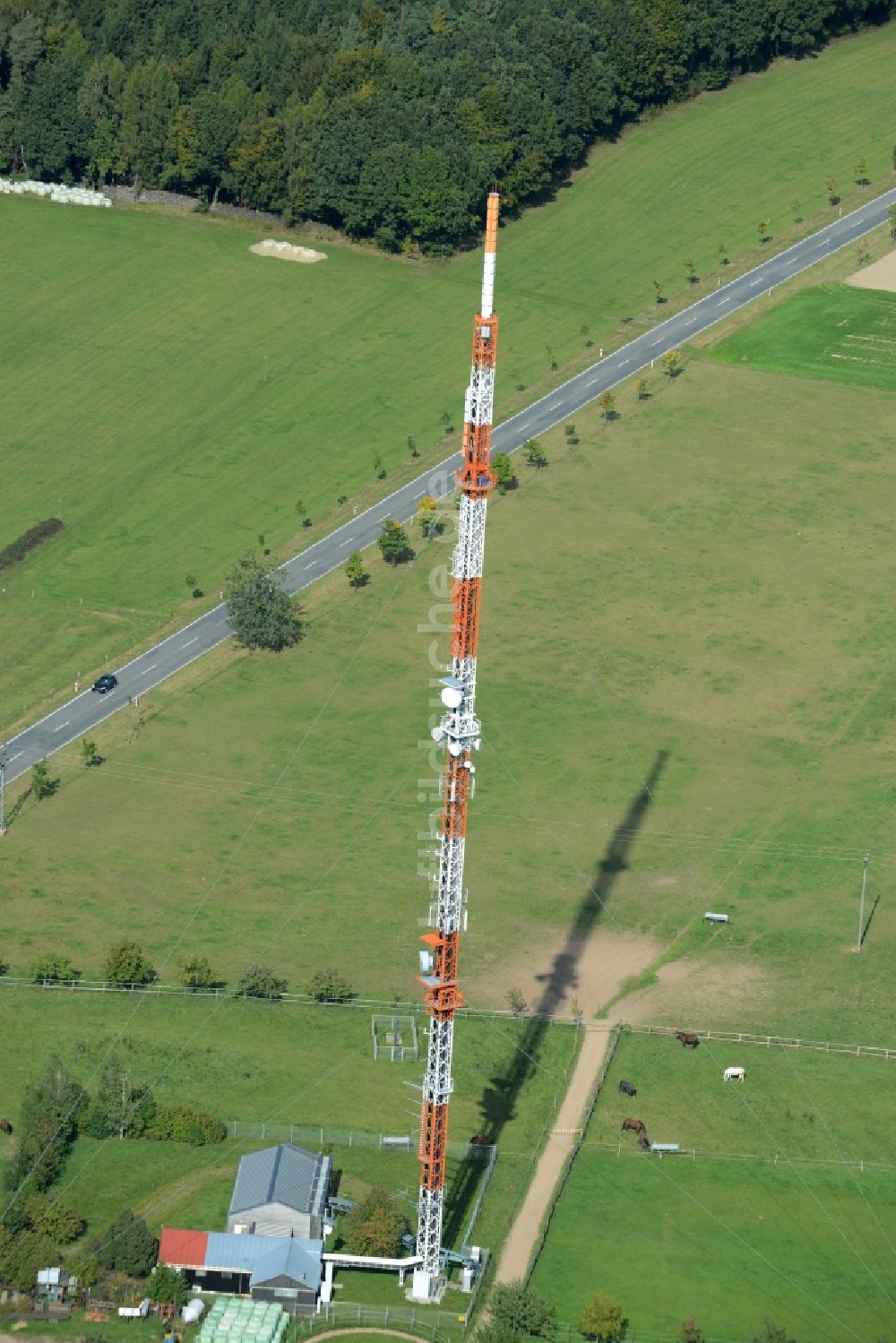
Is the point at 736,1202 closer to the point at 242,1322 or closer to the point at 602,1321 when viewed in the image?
the point at 602,1321

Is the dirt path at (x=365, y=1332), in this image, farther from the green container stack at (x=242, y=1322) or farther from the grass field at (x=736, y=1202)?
the grass field at (x=736, y=1202)

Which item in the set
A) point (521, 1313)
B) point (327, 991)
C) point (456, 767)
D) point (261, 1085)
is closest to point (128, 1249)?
point (521, 1313)

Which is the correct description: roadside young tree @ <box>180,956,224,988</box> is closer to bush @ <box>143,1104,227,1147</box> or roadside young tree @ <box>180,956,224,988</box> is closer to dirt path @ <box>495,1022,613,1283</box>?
bush @ <box>143,1104,227,1147</box>

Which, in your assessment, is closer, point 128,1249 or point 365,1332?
point 365,1332

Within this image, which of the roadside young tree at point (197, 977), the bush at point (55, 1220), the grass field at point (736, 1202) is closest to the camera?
the grass field at point (736, 1202)

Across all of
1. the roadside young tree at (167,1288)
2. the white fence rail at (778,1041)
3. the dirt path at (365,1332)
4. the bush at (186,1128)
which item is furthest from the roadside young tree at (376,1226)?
the white fence rail at (778,1041)
